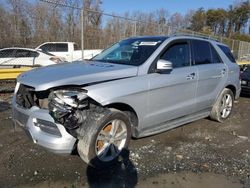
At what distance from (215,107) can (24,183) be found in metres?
4.28

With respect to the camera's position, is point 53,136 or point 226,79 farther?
point 226,79

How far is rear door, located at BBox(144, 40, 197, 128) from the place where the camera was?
4699mm

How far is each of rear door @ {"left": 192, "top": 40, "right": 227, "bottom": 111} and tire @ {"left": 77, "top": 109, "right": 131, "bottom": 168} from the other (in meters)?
2.00

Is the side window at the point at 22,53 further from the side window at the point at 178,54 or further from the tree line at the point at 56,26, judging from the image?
the side window at the point at 178,54

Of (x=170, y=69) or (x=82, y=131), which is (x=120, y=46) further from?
(x=82, y=131)

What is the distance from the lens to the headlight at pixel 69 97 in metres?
3.79

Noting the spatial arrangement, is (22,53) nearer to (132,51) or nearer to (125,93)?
(132,51)

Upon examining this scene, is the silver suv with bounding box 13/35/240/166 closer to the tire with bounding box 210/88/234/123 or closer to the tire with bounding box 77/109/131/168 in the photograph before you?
the tire with bounding box 77/109/131/168

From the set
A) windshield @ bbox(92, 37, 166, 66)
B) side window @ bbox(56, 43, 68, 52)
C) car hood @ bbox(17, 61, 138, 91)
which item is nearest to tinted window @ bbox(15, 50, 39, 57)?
side window @ bbox(56, 43, 68, 52)

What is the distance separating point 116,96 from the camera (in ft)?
13.5

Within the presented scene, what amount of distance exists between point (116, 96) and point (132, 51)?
1.35m

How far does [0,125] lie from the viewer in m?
6.00

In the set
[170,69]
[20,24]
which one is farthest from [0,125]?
[20,24]

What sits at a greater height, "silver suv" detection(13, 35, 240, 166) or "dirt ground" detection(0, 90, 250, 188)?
"silver suv" detection(13, 35, 240, 166)
